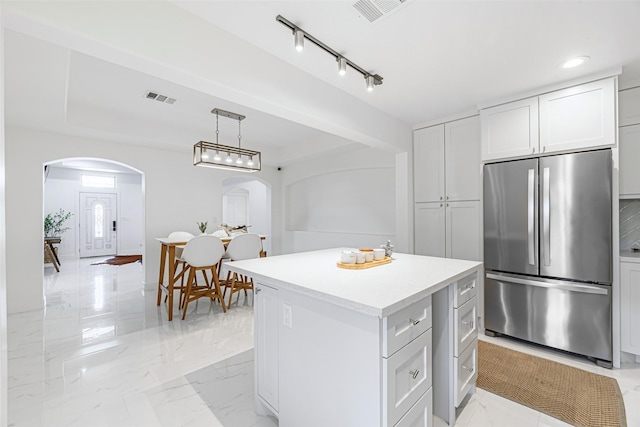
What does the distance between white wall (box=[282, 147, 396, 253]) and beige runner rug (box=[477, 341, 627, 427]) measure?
2.55 m

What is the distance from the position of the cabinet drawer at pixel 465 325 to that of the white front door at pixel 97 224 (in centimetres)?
1047

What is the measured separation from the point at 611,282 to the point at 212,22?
361 cm

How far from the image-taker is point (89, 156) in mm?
4199

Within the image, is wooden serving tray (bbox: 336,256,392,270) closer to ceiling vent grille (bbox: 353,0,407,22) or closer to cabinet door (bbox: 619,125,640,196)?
ceiling vent grille (bbox: 353,0,407,22)

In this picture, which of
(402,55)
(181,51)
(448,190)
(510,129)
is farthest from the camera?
(448,190)

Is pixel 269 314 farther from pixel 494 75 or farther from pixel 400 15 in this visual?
pixel 494 75

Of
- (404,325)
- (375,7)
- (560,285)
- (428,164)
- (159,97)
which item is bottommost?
(560,285)

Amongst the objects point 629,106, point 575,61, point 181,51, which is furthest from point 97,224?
point 629,106

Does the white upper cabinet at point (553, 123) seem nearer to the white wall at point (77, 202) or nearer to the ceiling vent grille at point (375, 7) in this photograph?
the ceiling vent grille at point (375, 7)

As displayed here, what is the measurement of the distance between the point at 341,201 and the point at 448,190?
2.45 metres

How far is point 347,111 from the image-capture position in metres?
2.83

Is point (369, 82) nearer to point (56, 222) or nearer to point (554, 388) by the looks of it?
point (554, 388)

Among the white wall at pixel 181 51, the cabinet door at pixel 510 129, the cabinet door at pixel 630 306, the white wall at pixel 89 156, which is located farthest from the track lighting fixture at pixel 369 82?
the white wall at pixel 89 156

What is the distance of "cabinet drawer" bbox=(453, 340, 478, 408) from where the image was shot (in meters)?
1.70
